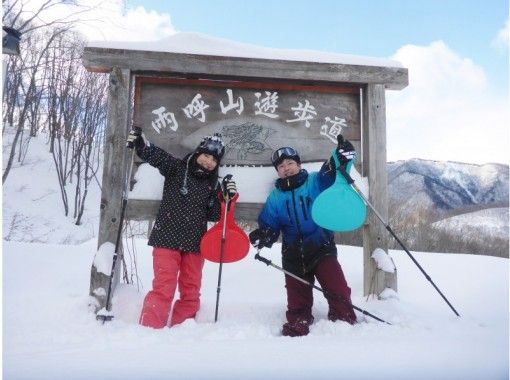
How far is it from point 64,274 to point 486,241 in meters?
13.5

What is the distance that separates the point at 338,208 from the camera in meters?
3.24

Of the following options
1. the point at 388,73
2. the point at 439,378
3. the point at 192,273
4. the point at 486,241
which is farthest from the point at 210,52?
the point at 486,241

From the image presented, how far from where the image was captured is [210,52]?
3.62m

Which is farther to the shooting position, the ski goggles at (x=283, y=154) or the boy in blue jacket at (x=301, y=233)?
the ski goggles at (x=283, y=154)

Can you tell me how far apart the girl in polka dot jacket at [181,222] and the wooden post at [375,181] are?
1.36m

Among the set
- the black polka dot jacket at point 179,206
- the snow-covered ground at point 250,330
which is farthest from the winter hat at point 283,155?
the snow-covered ground at point 250,330

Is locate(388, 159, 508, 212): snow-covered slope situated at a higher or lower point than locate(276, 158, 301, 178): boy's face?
higher

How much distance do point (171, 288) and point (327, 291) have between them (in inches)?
49.2

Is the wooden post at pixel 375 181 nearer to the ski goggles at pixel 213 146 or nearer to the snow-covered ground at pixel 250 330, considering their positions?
the snow-covered ground at pixel 250 330

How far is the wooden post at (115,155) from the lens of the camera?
3436mm

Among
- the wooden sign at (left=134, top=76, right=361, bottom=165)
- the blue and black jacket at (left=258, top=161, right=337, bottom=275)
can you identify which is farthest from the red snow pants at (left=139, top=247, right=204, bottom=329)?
the wooden sign at (left=134, top=76, right=361, bottom=165)

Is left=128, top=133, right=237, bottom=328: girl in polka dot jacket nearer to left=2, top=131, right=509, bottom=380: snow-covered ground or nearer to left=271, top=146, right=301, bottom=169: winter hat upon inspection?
left=2, top=131, right=509, bottom=380: snow-covered ground

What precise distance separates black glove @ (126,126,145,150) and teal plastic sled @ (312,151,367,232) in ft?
4.98

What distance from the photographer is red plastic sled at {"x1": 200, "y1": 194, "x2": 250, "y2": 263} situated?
128 inches
